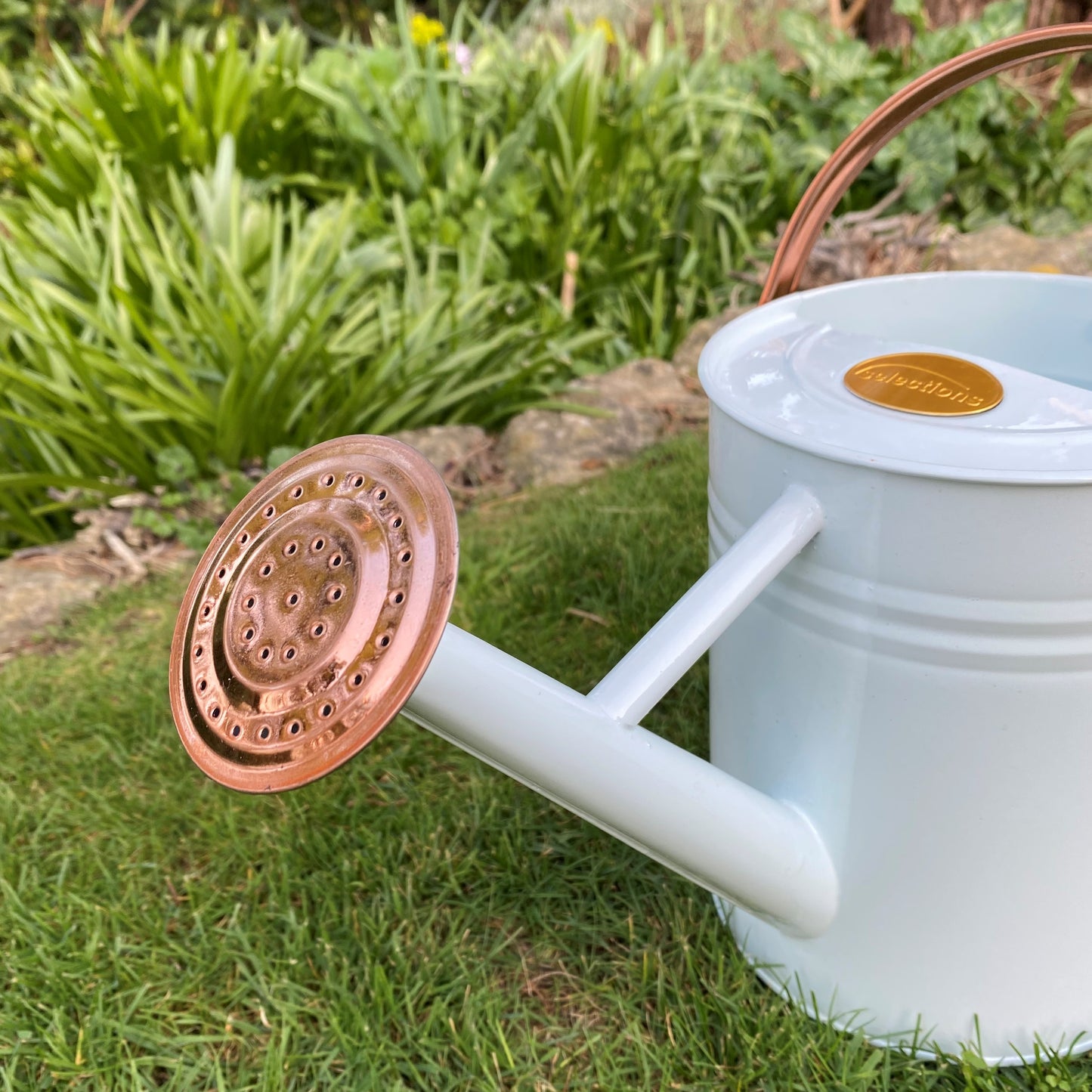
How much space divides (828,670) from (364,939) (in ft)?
2.05

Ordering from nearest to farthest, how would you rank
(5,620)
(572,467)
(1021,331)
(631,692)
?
1. (631,692)
2. (1021,331)
3. (5,620)
4. (572,467)

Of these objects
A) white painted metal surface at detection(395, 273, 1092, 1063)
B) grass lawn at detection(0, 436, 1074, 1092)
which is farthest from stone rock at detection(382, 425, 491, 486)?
white painted metal surface at detection(395, 273, 1092, 1063)

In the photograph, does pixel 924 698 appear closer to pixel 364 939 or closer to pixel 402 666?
pixel 402 666

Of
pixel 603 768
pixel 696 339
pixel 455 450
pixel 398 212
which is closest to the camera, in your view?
pixel 603 768

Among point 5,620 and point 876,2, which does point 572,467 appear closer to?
point 5,620

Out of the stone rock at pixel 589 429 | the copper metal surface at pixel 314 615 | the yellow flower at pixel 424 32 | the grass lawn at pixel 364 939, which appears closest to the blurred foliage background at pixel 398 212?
the yellow flower at pixel 424 32

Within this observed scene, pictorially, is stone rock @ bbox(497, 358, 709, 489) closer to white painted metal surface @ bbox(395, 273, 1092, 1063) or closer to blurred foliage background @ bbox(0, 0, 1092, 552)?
blurred foliage background @ bbox(0, 0, 1092, 552)

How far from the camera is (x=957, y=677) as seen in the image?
2.55ft

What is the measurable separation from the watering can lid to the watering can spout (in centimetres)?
9

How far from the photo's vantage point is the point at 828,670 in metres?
0.84

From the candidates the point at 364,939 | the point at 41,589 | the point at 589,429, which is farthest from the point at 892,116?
the point at 41,589

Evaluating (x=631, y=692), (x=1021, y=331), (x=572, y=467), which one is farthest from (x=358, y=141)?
(x=631, y=692)

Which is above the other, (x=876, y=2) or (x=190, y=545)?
(x=876, y=2)

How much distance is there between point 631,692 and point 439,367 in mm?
1724
